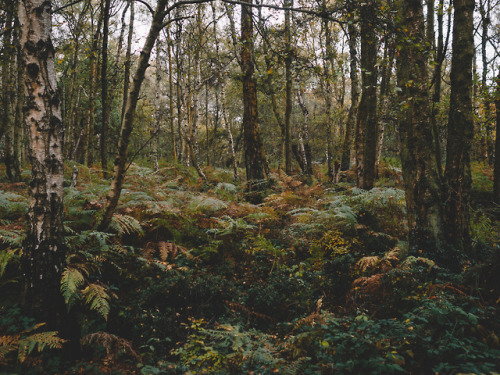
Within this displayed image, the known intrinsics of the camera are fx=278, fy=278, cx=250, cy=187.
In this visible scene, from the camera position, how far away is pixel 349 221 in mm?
5207

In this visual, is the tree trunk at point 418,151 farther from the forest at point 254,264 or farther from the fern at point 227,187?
the fern at point 227,187

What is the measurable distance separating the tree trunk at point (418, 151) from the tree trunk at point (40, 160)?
4.72m

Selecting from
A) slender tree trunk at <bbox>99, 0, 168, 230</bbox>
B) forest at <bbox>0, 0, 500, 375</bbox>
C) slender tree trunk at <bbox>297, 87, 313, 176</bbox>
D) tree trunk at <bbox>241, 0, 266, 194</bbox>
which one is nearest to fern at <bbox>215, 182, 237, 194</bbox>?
tree trunk at <bbox>241, 0, 266, 194</bbox>

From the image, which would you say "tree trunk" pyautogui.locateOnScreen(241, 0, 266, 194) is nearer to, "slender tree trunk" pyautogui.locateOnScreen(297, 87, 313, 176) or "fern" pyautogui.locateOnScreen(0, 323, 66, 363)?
"fern" pyautogui.locateOnScreen(0, 323, 66, 363)

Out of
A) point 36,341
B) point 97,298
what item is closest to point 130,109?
point 97,298

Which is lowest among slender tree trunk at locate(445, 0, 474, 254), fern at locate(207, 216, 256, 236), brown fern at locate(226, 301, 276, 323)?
brown fern at locate(226, 301, 276, 323)

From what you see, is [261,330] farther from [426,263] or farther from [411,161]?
[411,161]

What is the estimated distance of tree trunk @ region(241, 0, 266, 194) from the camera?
7.59 metres

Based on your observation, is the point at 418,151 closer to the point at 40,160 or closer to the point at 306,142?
the point at 40,160

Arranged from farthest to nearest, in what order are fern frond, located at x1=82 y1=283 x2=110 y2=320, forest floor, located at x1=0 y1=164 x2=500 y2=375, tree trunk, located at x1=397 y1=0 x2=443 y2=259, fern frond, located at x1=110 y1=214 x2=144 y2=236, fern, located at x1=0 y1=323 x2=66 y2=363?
tree trunk, located at x1=397 y1=0 x2=443 y2=259 < fern frond, located at x1=110 y1=214 x2=144 y2=236 < fern frond, located at x1=82 y1=283 x2=110 y2=320 < forest floor, located at x1=0 y1=164 x2=500 y2=375 < fern, located at x1=0 y1=323 x2=66 y2=363

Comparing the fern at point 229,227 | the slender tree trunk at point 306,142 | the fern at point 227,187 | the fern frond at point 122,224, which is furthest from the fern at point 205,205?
the slender tree trunk at point 306,142

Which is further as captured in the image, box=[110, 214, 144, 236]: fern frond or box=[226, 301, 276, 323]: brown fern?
box=[110, 214, 144, 236]: fern frond

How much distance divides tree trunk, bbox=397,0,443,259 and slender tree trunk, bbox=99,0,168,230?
362 centimetres

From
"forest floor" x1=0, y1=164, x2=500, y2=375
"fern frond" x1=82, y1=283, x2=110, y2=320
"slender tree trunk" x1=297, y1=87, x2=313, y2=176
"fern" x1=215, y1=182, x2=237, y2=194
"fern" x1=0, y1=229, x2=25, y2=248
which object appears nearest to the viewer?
"forest floor" x1=0, y1=164, x2=500, y2=375
